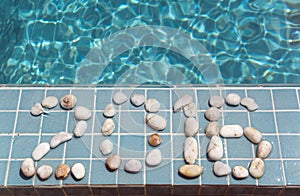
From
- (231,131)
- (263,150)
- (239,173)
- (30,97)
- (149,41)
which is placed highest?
(149,41)

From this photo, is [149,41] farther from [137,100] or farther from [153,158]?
[153,158]

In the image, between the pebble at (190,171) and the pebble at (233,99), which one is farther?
the pebble at (233,99)

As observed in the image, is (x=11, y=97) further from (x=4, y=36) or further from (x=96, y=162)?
(x=4, y=36)

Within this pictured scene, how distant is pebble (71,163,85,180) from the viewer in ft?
7.67

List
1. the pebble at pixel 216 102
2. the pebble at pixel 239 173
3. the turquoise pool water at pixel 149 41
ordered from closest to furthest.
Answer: the pebble at pixel 239 173, the pebble at pixel 216 102, the turquoise pool water at pixel 149 41

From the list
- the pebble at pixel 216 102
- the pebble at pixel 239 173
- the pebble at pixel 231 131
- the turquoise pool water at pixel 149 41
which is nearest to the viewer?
the pebble at pixel 239 173

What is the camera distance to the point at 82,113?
2504mm

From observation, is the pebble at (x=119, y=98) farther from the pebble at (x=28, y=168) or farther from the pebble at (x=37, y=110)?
the pebble at (x=28, y=168)

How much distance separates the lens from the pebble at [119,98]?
101 inches

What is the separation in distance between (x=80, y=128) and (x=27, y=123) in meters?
0.28

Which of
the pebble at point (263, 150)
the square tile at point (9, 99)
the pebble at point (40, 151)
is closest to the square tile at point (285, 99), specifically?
the pebble at point (263, 150)

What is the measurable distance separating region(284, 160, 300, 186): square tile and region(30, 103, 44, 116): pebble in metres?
1.25

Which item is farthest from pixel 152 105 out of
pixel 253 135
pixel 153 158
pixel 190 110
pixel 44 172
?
pixel 44 172

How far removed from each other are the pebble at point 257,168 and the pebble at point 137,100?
0.64 m
